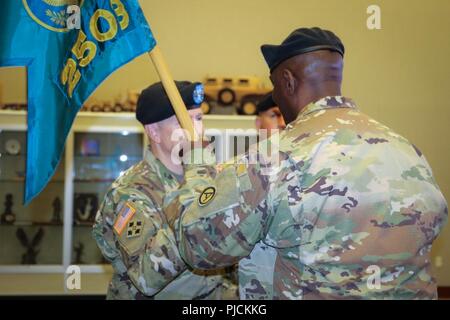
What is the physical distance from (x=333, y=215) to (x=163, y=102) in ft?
3.01

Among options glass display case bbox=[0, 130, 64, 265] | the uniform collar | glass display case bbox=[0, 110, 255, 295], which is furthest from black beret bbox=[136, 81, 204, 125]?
glass display case bbox=[0, 130, 64, 265]

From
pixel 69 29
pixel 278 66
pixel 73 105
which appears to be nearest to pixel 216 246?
pixel 278 66

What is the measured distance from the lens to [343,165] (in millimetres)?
1124

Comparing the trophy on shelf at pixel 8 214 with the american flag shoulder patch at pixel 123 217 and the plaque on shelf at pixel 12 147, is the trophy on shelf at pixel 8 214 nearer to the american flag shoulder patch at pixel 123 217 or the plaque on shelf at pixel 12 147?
the plaque on shelf at pixel 12 147

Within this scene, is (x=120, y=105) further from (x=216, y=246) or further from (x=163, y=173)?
(x=216, y=246)

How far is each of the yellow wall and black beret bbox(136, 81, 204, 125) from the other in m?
3.35

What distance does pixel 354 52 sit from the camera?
549 cm

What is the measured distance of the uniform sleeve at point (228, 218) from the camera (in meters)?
1.12

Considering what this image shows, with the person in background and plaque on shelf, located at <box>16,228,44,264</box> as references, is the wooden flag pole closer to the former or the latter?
the person in background

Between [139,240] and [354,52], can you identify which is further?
[354,52]

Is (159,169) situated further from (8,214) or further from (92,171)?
(8,214)

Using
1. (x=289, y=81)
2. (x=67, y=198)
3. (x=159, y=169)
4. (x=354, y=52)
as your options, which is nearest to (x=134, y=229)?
(x=159, y=169)

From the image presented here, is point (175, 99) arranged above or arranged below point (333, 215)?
above
